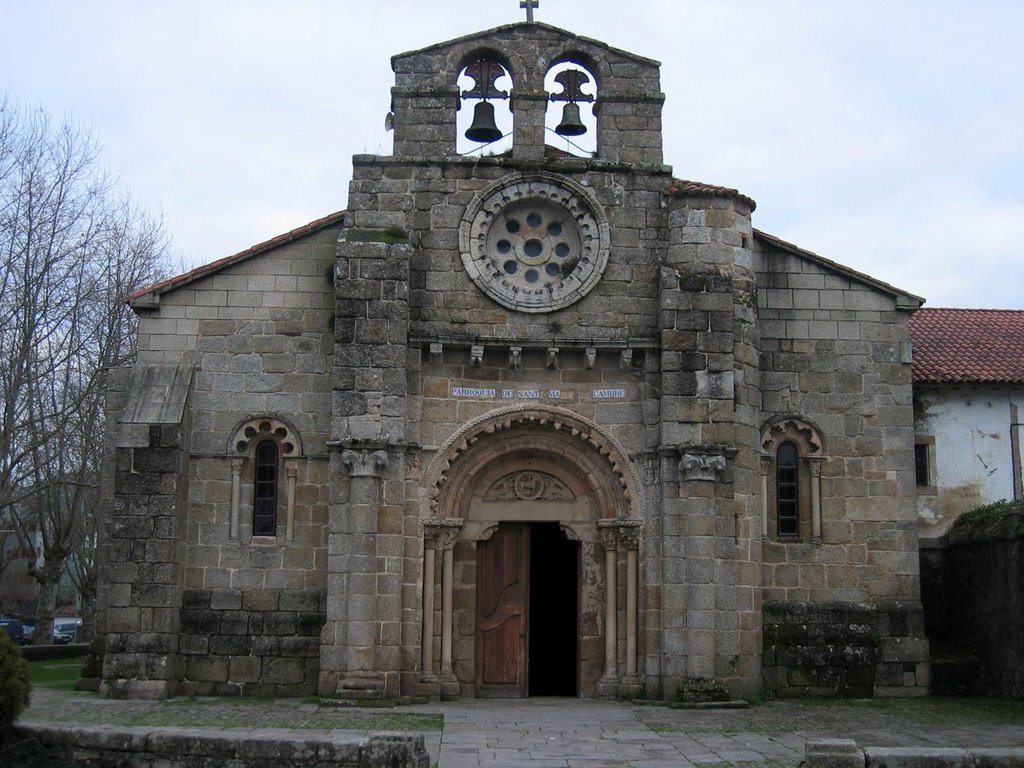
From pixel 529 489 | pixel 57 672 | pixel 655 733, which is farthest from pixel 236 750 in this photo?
pixel 57 672

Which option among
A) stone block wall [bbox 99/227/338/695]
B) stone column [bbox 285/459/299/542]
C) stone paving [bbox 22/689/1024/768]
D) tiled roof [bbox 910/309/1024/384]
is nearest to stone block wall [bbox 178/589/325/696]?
stone block wall [bbox 99/227/338/695]

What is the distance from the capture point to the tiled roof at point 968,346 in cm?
2119

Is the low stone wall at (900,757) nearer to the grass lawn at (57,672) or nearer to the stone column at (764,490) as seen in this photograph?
the stone column at (764,490)

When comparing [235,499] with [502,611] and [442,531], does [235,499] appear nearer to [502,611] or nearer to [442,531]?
[442,531]

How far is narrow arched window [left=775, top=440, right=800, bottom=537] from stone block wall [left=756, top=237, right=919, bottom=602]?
15cm

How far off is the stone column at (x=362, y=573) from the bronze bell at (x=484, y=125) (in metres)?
5.65

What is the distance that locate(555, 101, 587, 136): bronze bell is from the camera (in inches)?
753

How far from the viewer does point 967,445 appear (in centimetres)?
2119

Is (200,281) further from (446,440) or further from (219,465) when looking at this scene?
(446,440)

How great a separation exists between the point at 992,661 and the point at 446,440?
9.26 metres

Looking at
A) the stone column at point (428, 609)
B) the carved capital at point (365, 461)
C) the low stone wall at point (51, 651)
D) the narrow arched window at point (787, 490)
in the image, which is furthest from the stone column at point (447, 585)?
the low stone wall at point (51, 651)

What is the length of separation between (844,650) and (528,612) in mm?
4980

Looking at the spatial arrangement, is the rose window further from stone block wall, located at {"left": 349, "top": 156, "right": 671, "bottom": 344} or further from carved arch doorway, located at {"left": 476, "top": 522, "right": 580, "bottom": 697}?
carved arch doorway, located at {"left": 476, "top": 522, "right": 580, "bottom": 697}

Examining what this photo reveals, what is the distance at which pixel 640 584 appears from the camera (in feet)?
58.4
